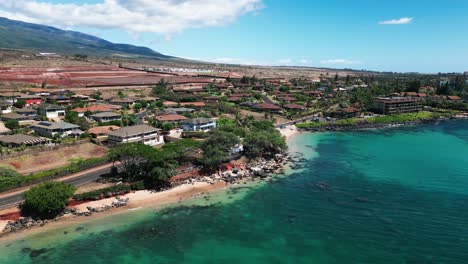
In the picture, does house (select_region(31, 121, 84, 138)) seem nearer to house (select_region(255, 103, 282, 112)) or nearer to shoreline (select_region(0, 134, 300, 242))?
shoreline (select_region(0, 134, 300, 242))

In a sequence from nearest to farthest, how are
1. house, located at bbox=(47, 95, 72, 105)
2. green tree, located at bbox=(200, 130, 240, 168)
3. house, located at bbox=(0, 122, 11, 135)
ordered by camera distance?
green tree, located at bbox=(200, 130, 240, 168) < house, located at bbox=(0, 122, 11, 135) < house, located at bbox=(47, 95, 72, 105)

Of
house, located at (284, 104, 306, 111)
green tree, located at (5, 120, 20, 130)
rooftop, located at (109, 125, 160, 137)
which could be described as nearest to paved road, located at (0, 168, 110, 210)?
rooftop, located at (109, 125, 160, 137)

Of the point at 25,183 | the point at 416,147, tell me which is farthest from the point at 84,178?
the point at 416,147

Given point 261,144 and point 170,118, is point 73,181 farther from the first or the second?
point 170,118

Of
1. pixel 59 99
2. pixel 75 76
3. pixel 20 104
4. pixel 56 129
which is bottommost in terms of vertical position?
pixel 56 129

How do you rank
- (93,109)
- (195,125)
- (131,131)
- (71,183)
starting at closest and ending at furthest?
(71,183) → (131,131) → (195,125) → (93,109)

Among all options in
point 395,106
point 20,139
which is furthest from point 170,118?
point 395,106

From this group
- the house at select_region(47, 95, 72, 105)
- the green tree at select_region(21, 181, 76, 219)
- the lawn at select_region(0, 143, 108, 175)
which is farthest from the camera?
the house at select_region(47, 95, 72, 105)
